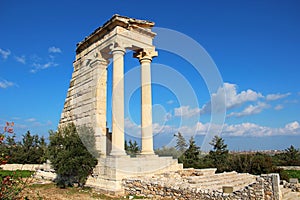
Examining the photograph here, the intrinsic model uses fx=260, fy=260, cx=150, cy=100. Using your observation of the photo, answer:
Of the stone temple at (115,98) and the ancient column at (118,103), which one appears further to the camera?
the ancient column at (118,103)

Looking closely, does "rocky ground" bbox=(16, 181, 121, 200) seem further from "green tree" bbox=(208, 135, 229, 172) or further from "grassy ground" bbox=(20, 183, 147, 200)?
"green tree" bbox=(208, 135, 229, 172)

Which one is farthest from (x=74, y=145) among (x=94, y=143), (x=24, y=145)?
(x=24, y=145)

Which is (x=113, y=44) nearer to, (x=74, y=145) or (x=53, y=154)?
(x=74, y=145)

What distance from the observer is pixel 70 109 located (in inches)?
707

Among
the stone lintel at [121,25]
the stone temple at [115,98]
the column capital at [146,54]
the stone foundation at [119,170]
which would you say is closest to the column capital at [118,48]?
the stone temple at [115,98]

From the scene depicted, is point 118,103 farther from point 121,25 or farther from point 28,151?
point 28,151

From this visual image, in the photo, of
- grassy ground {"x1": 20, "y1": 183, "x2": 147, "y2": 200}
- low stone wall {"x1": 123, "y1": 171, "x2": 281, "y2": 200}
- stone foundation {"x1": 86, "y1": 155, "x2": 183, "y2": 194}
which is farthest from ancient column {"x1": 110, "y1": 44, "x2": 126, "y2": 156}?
low stone wall {"x1": 123, "y1": 171, "x2": 281, "y2": 200}

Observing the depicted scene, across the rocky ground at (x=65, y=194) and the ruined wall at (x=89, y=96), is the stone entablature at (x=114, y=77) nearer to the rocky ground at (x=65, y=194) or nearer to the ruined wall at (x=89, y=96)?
the ruined wall at (x=89, y=96)

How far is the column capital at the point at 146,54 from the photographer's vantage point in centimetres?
1487

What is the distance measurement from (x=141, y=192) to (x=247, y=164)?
8.65 m

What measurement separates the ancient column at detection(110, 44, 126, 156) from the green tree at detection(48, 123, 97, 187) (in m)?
1.44

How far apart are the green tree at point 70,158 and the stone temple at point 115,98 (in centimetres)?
54

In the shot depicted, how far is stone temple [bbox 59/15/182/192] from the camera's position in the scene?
485 inches

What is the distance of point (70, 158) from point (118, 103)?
3551 mm
